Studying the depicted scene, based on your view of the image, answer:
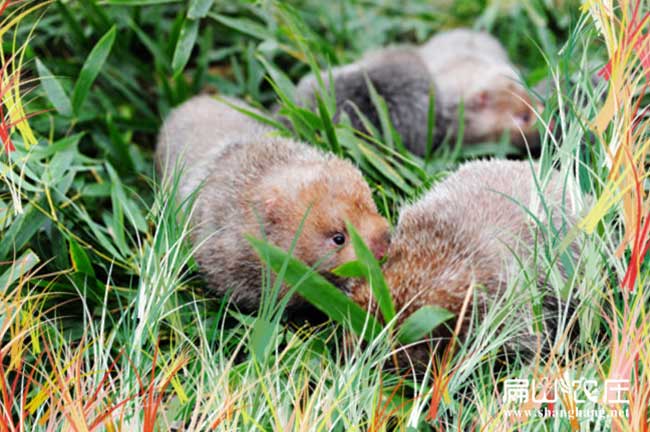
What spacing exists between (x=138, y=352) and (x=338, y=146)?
159cm

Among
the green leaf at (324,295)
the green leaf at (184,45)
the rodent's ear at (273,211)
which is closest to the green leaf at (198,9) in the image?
the green leaf at (184,45)

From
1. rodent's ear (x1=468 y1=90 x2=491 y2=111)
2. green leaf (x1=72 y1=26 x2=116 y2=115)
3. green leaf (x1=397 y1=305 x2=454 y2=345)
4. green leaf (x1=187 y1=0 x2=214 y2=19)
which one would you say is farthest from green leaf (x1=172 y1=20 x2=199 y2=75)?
green leaf (x1=397 y1=305 x2=454 y2=345)

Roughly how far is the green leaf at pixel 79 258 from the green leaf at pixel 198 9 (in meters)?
1.36

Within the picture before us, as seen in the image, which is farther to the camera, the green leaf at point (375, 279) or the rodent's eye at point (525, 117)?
the rodent's eye at point (525, 117)

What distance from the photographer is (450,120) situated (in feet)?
14.9

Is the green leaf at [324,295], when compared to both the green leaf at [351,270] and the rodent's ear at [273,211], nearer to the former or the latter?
the green leaf at [351,270]

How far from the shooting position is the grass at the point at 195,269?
2.14 meters

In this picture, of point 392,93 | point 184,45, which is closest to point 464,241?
point 392,93

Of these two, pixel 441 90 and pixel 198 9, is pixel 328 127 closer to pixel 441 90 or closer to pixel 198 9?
pixel 198 9

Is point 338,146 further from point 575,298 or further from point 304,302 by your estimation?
point 575,298

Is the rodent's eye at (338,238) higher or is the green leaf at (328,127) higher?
the green leaf at (328,127)

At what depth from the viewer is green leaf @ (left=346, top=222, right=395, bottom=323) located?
2510 millimetres

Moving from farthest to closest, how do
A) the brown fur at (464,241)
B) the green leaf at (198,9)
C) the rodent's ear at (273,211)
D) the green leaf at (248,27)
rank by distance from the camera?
1. the green leaf at (248,27)
2. the green leaf at (198,9)
3. the rodent's ear at (273,211)
4. the brown fur at (464,241)

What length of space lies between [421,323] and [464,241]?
17.6 inches
